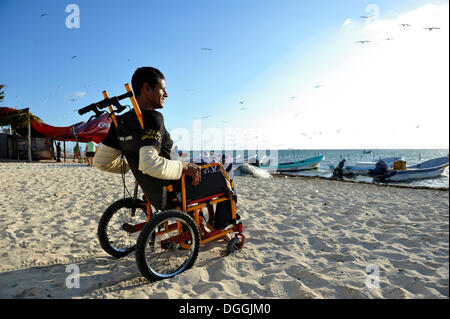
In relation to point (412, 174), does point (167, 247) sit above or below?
above

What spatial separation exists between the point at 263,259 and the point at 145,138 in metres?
1.77

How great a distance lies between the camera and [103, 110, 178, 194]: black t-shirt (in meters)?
1.90

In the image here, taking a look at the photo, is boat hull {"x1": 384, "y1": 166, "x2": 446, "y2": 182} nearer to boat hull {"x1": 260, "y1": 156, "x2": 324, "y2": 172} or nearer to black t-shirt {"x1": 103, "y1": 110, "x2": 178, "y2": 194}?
boat hull {"x1": 260, "y1": 156, "x2": 324, "y2": 172}

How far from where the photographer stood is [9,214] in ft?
13.1

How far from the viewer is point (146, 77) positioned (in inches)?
85.4

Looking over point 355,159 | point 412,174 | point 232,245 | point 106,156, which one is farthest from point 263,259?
point 355,159

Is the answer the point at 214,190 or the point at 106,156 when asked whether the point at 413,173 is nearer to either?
the point at 214,190

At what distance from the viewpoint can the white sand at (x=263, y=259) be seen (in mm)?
1974

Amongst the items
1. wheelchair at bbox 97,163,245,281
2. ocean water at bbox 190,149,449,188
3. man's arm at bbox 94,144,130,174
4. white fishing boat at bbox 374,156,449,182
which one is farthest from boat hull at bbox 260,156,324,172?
man's arm at bbox 94,144,130,174

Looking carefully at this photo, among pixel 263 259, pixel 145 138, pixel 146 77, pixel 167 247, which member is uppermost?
pixel 146 77

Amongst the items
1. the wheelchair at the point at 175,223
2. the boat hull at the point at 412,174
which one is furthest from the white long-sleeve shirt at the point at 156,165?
the boat hull at the point at 412,174
